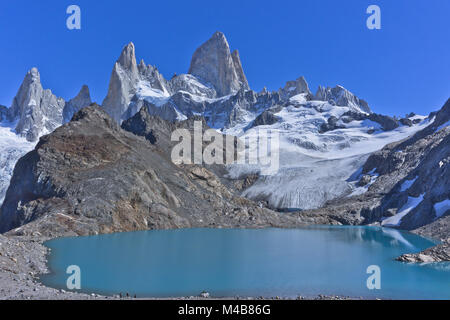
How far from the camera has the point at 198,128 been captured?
15888cm

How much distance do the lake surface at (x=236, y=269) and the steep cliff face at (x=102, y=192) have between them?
1102 cm

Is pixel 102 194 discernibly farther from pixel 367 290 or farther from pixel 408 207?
pixel 408 207

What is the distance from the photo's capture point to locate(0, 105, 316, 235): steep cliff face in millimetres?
63906

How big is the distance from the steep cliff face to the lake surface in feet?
36.1

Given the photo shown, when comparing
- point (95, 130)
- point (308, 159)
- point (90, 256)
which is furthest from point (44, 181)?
point (308, 159)

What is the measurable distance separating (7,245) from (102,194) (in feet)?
115

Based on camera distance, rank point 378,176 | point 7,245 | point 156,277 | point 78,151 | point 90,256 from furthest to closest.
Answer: point 378,176
point 78,151
point 90,256
point 7,245
point 156,277
